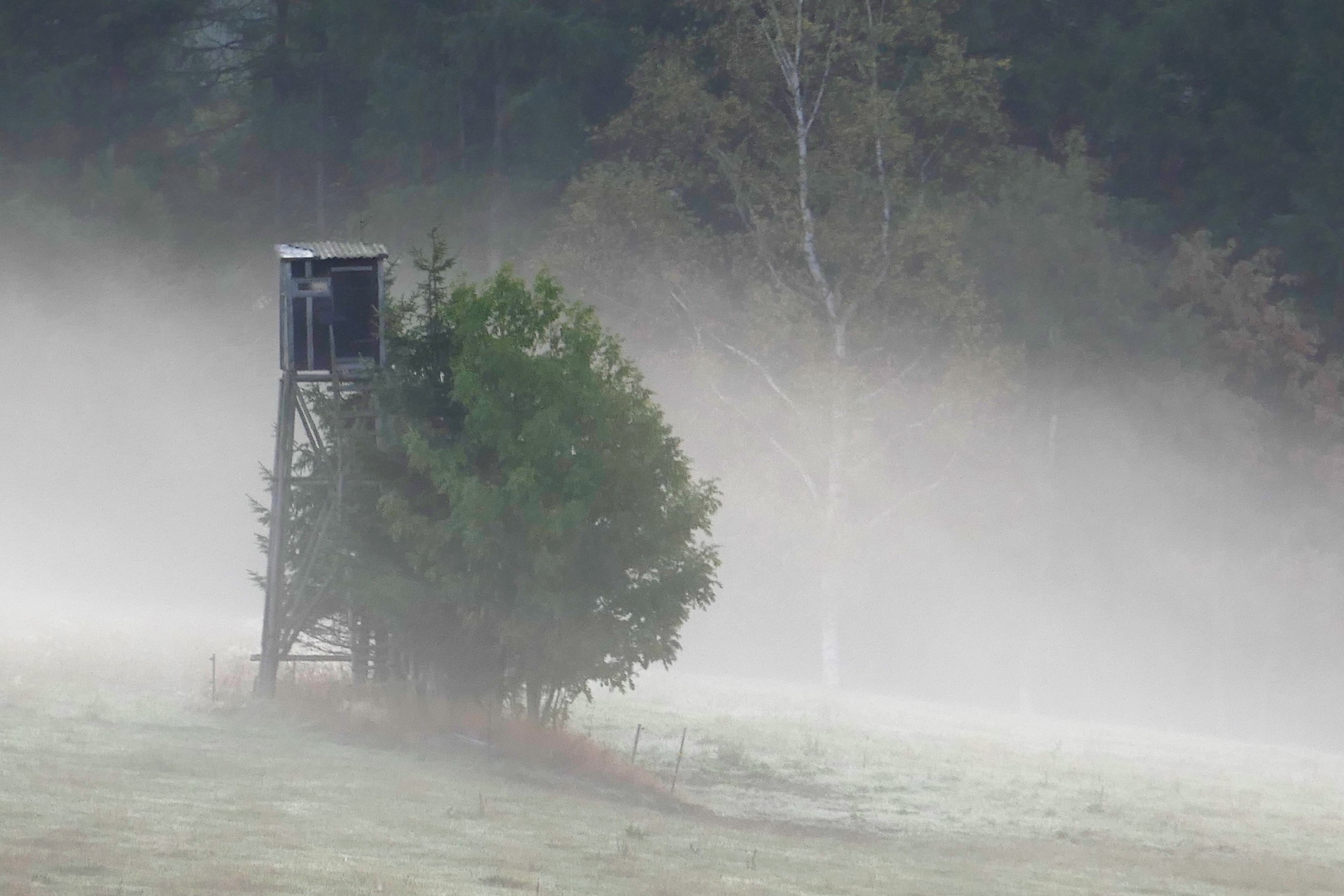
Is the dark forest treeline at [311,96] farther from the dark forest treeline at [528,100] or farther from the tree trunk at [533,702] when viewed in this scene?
the tree trunk at [533,702]

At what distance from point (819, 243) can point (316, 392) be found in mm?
22438

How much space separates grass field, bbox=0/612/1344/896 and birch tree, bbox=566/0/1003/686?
13780mm

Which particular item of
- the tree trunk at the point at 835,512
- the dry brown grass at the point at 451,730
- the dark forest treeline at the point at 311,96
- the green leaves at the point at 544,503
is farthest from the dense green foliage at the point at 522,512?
the dark forest treeline at the point at 311,96

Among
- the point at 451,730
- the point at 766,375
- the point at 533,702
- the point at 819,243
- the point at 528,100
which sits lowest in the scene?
the point at 451,730

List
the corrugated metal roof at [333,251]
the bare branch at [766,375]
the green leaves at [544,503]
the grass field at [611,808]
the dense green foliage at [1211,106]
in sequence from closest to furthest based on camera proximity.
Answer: the grass field at [611,808]
the green leaves at [544,503]
the corrugated metal roof at [333,251]
the bare branch at [766,375]
the dense green foliage at [1211,106]

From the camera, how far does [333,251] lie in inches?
1283

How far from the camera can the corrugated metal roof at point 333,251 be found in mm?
32406

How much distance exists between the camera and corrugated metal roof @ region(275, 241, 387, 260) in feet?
106

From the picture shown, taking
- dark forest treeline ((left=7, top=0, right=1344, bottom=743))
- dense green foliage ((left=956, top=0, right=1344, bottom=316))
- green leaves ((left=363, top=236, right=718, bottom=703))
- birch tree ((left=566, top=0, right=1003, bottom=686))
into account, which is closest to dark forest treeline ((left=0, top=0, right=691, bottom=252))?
dark forest treeline ((left=7, top=0, right=1344, bottom=743))

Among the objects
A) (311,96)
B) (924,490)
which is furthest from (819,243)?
(311,96)

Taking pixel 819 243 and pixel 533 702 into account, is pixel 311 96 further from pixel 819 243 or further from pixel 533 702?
pixel 533 702

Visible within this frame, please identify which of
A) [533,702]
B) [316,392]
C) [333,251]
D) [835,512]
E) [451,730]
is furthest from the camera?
[835,512]

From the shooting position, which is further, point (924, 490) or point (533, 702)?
point (924, 490)

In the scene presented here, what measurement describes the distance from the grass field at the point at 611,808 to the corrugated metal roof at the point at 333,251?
267 inches
